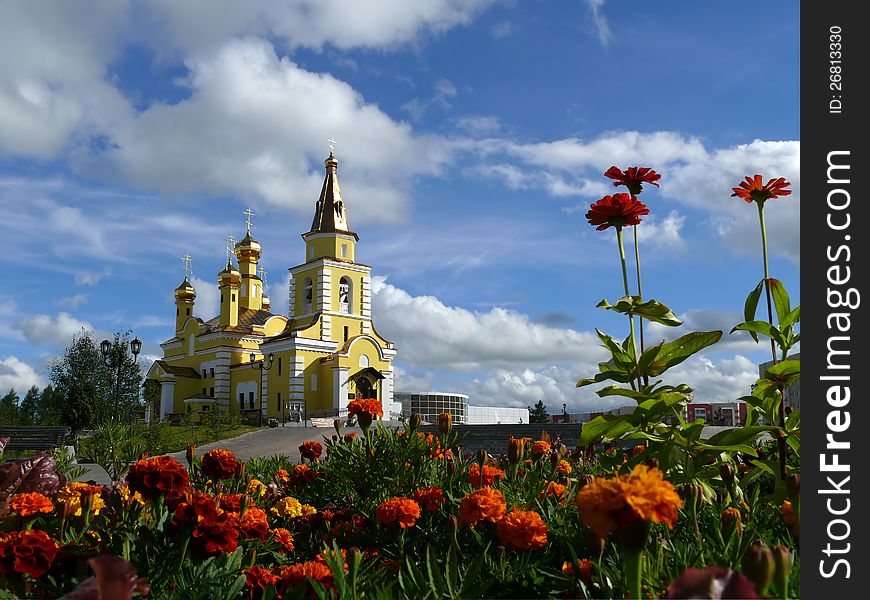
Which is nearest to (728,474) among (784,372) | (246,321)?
(784,372)

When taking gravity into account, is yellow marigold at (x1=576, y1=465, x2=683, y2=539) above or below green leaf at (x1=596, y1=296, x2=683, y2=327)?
below

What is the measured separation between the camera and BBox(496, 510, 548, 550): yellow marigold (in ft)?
7.47

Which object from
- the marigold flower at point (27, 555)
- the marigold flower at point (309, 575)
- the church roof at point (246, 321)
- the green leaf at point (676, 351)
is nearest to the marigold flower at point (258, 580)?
the marigold flower at point (309, 575)

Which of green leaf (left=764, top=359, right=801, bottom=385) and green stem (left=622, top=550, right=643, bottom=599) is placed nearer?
green stem (left=622, top=550, right=643, bottom=599)

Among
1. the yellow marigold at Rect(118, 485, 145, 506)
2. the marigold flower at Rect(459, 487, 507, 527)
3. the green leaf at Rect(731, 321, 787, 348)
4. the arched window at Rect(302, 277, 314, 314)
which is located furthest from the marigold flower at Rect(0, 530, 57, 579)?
the arched window at Rect(302, 277, 314, 314)

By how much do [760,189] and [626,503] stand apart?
2652 millimetres

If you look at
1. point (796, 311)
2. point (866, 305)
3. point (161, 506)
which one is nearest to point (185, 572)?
point (161, 506)

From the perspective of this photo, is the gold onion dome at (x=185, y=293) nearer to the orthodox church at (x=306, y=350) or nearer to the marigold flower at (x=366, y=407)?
the orthodox church at (x=306, y=350)

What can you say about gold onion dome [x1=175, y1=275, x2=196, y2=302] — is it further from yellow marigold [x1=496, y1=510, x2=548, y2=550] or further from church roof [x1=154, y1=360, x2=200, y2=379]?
yellow marigold [x1=496, y1=510, x2=548, y2=550]

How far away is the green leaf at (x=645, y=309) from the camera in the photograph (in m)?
3.21

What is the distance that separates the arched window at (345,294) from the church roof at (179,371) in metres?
12.8

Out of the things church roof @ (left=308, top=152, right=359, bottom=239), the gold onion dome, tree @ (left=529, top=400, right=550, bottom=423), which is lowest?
tree @ (left=529, top=400, right=550, bottom=423)

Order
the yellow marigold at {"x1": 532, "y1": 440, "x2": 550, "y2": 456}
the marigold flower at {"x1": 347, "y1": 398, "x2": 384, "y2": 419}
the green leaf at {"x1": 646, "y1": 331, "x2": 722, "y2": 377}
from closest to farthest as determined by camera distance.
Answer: the green leaf at {"x1": 646, "y1": 331, "x2": 722, "y2": 377}
the marigold flower at {"x1": 347, "y1": 398, "x2": 384, "y2": 419}
the yellow marigold at {"x1": 532, "y1": 440, "x2": 550, "y2": 456}

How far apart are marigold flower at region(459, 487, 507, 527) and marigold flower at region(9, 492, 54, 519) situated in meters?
1.60
